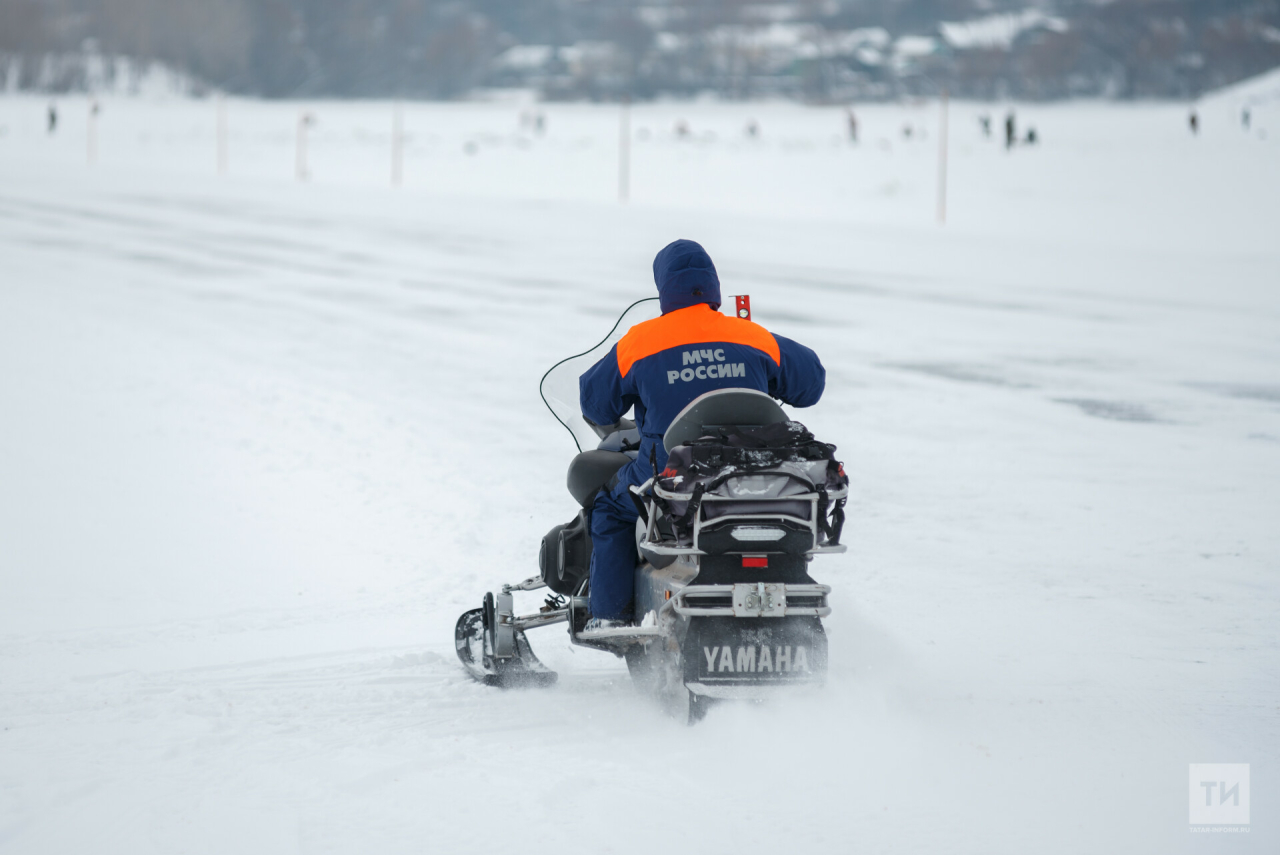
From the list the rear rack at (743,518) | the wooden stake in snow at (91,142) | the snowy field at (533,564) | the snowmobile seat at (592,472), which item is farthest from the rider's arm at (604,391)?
the wooden stake in snow at (91,142)

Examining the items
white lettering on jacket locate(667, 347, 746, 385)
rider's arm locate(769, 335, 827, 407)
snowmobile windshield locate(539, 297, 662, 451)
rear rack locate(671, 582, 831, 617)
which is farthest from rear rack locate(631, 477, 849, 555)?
snowmobile windshield locate(539, 297, 662, 451)

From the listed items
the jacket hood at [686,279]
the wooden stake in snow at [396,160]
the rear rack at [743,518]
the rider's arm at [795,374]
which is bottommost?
the rear rack at [743,518]

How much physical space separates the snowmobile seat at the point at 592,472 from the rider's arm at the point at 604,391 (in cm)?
16

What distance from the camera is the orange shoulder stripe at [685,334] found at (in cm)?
421

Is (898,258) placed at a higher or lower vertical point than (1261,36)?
lower

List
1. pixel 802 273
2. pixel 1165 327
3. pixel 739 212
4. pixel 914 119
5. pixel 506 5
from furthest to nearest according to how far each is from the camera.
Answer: pixel 506 5, pixel 914 119, pixel 739 212, pixel 802 273, pixel 1165 327

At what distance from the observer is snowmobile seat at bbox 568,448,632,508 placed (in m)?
4.46

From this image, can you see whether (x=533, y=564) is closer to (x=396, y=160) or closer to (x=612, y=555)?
(x=612, y=555)

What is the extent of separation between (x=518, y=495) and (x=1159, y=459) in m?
4.00

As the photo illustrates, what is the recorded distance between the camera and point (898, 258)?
1991cm

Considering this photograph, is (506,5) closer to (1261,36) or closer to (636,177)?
(1261,36)

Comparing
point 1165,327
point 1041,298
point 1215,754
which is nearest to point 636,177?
point 1041,298

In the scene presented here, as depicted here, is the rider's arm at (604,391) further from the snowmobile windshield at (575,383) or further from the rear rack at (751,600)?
the rear rack at (751,600)

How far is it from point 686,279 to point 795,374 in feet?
1.62
